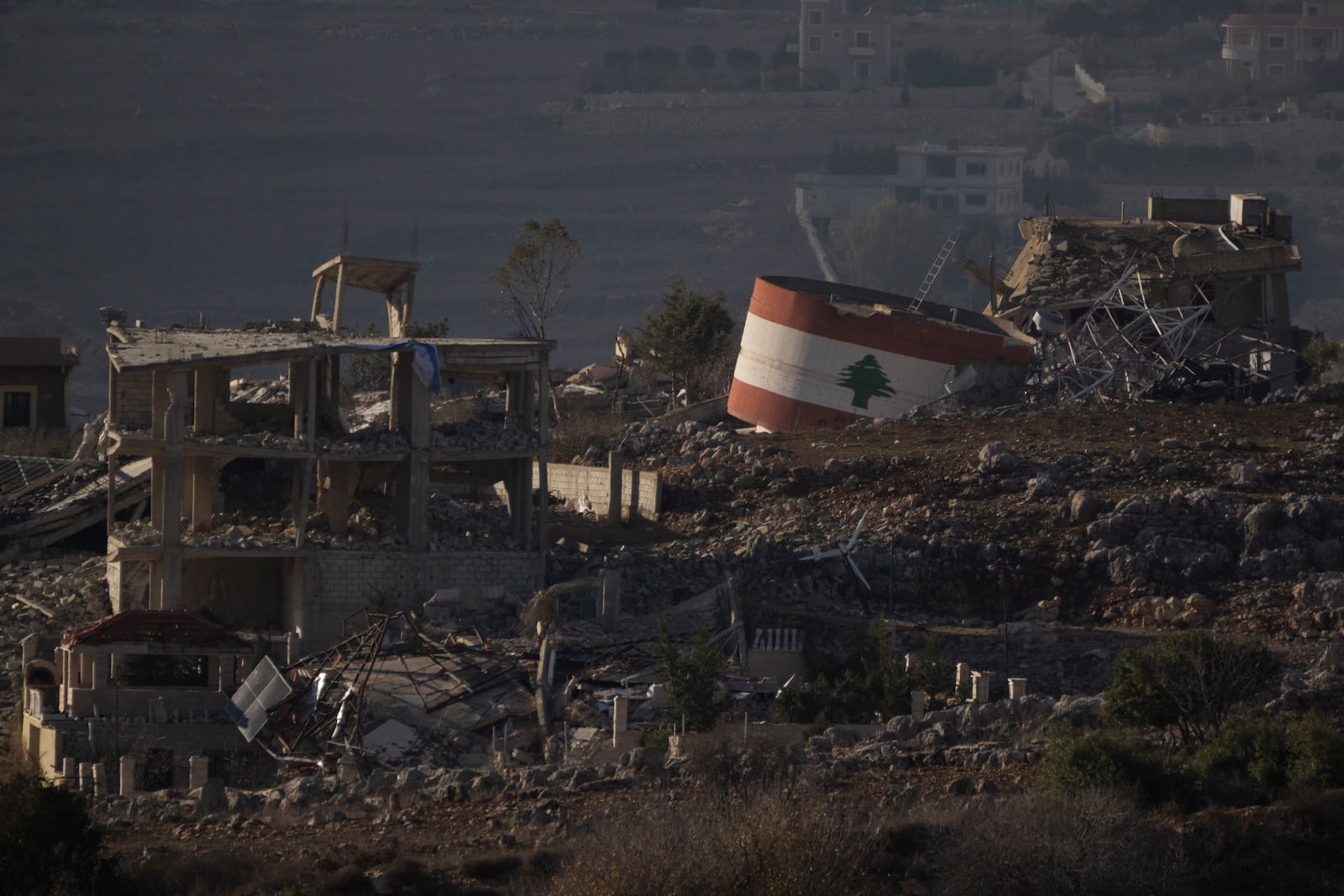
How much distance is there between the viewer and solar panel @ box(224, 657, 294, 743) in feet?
80.3

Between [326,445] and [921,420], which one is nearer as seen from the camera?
[326,445]

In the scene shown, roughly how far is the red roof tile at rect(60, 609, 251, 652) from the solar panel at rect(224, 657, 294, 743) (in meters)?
1.11

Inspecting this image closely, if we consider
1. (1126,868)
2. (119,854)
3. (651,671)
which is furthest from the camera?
(651,671)

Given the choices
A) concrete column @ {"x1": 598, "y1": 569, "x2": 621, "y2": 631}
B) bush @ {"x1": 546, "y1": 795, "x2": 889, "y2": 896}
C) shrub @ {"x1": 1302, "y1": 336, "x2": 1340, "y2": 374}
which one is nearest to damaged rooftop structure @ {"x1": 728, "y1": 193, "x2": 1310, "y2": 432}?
shrub @ {"x1": 1302, "y1": 336, "x2": 1340, "y2": 374}

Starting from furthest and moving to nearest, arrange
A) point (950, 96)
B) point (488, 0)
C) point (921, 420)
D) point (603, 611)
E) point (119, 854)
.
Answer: point (488, 0), point (950, 96), point (921, 420), point (603, 611), point (119, 854)

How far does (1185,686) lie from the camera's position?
20.3 meters

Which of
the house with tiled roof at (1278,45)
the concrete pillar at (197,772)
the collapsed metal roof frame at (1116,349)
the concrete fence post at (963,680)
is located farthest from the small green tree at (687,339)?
the house with tiled roof at (1278,45)

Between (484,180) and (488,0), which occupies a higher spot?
(488,0)

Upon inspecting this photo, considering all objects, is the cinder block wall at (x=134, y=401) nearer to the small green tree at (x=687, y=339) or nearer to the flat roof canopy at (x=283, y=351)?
the flat roof canopy at (x=283, y=351)

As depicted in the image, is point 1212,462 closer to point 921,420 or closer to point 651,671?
point 921,420

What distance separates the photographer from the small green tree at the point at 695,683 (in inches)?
891

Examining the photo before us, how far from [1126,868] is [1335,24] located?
16860cm

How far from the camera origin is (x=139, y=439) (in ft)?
98.2

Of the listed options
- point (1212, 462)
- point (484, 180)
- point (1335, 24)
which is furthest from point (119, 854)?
point (1335, 24)
